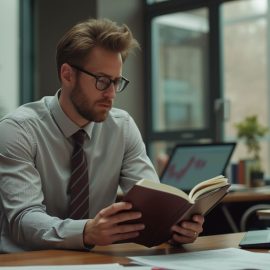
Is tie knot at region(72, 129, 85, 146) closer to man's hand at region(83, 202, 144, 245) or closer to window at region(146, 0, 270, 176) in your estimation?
man's hand at region(83, 202, 144, 245)

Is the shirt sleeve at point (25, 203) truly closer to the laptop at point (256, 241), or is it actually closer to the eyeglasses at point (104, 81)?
the eyeglasses at point (104, 81)

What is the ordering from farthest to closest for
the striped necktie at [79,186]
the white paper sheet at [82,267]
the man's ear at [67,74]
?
the man's ear at [67,74] → the striped necktie at [79,186] → the white paper sheet at [82,267]

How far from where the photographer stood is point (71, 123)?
6.58 ft

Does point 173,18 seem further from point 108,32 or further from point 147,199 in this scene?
point 147,199

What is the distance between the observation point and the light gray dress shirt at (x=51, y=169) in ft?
5.47

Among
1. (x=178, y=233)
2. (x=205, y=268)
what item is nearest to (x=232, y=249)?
(x=178, y=233)

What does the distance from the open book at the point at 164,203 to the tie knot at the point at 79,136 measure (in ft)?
1.66

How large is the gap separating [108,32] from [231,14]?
3.59 metres

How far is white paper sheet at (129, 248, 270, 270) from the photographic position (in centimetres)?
131

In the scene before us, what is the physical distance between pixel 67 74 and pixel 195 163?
136cm

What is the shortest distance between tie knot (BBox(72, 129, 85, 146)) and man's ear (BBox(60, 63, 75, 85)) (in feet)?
0.58

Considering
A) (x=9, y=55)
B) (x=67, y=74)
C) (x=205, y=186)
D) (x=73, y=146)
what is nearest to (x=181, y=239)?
(x=205, y=186)

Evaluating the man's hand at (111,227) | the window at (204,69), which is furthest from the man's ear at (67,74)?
the window at (204,69)

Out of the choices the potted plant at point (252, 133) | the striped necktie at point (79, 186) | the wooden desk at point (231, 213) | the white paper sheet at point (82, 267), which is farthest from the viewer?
the potted plant at point (252, 133)
